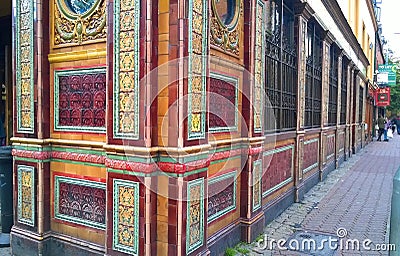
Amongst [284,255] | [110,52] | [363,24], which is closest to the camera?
[110,52]

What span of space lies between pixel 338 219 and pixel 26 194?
5.26 meters

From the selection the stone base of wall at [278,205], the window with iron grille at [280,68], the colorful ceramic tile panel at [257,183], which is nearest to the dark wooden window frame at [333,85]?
the window with iron grille at [280,68]

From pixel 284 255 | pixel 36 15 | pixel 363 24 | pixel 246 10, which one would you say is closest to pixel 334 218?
pixel 284 255

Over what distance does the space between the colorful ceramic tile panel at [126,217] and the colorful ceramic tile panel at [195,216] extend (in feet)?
1.76

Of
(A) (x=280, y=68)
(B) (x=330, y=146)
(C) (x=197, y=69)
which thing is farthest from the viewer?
(B) (x=330, y=146)

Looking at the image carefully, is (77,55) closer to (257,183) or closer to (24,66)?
(24,66)

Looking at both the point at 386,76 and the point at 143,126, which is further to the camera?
the point at 386,76

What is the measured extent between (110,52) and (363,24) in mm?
21103

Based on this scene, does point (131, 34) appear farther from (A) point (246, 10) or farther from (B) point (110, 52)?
(A) point (246, 10)

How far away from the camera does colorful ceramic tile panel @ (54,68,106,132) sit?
4182 millimetres

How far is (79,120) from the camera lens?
441 centimetres

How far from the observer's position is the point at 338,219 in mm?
6594

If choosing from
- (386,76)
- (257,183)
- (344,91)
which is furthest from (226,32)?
(386,76)

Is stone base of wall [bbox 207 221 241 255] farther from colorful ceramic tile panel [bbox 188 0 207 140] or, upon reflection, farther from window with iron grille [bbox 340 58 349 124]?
window with iron grille [bbox 340 58 349 124]
